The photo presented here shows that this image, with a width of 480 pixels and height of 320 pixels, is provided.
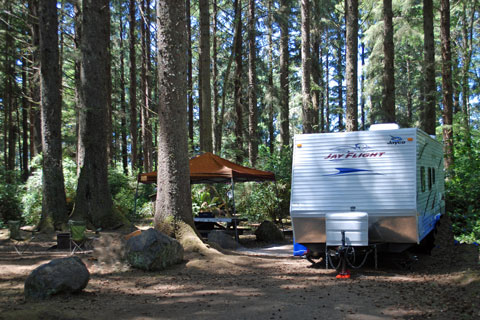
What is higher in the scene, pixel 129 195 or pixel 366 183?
pixel 366 183

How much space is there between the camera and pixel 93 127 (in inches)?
532

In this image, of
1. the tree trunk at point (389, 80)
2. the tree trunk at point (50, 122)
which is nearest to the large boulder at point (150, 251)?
the tree trunk at point (50, 122)

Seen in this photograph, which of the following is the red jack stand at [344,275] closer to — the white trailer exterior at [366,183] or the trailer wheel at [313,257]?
the white trailer exterior at [366,183]

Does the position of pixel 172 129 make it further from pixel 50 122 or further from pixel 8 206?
pixel 8 206

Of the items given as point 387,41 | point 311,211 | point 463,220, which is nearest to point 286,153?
point 387,41

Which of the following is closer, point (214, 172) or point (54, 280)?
point (54, 280)

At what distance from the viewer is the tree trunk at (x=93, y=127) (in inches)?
527

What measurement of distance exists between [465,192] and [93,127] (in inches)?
456

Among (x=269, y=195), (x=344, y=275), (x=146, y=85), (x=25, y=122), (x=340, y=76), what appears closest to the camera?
(x=344, y=275)

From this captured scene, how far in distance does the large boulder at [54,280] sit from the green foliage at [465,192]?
9234 mm

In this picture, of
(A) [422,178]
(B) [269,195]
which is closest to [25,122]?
(B) [269,195]

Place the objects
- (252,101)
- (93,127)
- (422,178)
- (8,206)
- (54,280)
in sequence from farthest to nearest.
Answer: (252,101), (8,206), (93,127), (422,178), (54,280)

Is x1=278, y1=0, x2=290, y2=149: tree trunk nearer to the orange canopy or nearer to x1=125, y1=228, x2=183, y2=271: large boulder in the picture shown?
the orange canopy

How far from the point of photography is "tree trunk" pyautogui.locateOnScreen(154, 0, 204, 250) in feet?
32.2
